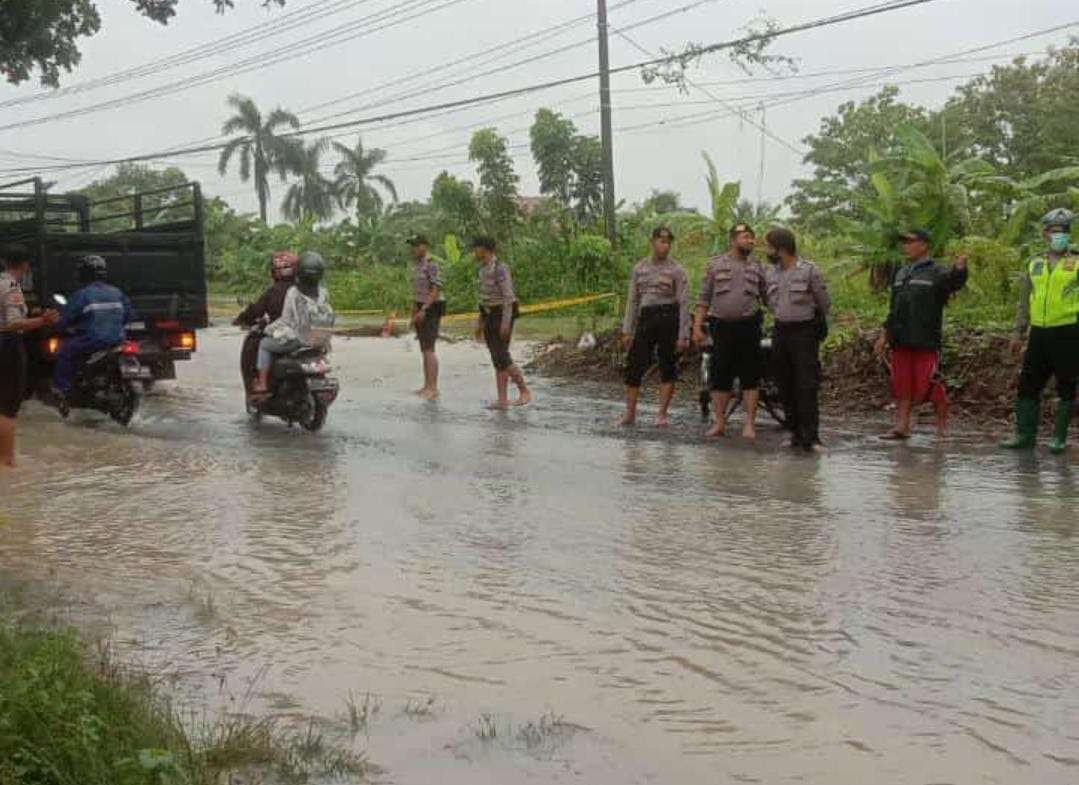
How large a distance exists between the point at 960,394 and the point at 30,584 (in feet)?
27.3

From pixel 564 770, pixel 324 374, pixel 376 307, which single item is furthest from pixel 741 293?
pixel 376 307

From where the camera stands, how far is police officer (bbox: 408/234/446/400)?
13.8m

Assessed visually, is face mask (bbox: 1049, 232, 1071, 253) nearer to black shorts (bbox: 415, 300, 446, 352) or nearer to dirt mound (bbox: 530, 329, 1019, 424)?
dirt mound (bbox: 530, 329, 1019, 424)

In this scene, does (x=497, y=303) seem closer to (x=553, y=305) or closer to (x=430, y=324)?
(x=430, y=324)

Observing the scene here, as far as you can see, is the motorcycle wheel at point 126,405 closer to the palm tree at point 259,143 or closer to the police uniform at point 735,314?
the police uniform at point 735,314

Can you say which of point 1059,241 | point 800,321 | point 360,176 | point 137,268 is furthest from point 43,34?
point 360,176

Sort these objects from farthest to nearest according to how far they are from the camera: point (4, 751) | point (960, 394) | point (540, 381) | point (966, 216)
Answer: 1. point (540, 381)
2. point (966, 216)
3. point (960, 394)
4. point (4, 751)

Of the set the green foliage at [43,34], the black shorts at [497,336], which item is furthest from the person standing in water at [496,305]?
the green foliage at [43,34]

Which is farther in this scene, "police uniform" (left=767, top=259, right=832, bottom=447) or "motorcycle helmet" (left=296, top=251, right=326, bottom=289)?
"motorcycle helmet" (left=296, top=251, right=326, bottom=289)

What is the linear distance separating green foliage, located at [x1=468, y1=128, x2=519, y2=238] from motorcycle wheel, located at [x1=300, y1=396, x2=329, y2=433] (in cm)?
2375

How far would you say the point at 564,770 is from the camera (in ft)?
12.5

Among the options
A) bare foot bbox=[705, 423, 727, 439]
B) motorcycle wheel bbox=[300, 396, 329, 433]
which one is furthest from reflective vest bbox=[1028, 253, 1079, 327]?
motorcycle wheel bbox=[300, 396, 329, 433]

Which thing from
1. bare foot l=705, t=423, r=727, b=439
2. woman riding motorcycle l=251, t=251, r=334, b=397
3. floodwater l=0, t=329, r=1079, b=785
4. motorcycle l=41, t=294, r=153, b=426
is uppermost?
woman riding motorcycle l=251, t=251, r=334, b=397

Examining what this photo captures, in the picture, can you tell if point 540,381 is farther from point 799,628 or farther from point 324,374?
point 799,628
